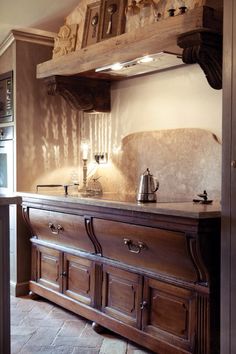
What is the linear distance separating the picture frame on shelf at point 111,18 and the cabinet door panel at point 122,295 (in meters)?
1.65

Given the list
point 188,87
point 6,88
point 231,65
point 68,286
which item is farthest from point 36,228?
point 231,65

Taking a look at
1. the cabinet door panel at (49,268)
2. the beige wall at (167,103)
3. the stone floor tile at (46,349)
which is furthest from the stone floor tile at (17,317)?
the beige wall at (167,103)

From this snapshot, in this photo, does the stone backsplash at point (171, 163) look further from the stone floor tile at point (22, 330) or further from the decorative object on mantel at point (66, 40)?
the stone floor tile at point (22, 330)

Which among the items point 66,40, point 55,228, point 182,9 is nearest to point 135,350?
point 55,228

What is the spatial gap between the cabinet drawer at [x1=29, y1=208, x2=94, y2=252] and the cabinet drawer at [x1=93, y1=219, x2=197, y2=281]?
188 millimetres

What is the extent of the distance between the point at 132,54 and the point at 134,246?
4.10 feet

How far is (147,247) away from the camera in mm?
2664

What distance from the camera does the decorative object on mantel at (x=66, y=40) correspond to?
11.9ft

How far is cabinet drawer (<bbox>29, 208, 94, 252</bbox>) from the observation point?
10.6 feet

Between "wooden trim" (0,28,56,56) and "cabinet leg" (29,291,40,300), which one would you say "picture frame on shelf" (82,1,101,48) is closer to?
"wooden trim" (0,28,56,56)

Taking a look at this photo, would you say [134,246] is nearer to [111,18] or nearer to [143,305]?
[143,305]

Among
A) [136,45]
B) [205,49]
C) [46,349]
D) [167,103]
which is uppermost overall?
[136,45]

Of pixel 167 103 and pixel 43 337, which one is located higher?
pixel 167 103

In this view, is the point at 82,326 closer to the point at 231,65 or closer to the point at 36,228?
the point at 36,228
